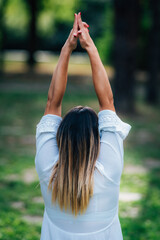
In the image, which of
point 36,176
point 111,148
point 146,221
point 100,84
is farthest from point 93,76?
point 36,176

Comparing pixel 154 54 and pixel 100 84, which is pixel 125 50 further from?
pixel 100 84

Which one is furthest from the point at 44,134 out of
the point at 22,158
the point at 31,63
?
the point at 31,63

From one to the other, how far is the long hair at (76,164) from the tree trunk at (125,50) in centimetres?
947

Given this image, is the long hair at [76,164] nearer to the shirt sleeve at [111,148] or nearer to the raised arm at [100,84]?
the shirt sleeve at [111,148]

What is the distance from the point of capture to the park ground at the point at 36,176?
4289 millimetres

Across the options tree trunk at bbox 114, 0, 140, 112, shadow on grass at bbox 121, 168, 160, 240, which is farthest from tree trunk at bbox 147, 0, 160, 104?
shadow on grass at bbox 121, 168, 160, 240

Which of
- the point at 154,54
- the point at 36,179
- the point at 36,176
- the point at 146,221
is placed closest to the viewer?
the point at 146,221

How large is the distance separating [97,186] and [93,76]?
689 millimetres

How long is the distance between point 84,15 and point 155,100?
26.3 m

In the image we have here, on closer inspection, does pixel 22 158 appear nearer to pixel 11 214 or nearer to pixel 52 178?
pixel 11 214

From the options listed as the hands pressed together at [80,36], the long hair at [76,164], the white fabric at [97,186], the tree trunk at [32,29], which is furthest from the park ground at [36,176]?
the tree trunk at [32,29]

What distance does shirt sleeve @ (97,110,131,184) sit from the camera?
6.47ft

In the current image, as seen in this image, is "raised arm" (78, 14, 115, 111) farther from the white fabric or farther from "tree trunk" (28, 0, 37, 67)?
"tree trunk" (28, 0, 37, 67)

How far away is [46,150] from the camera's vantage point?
2023 mm
